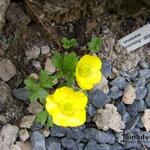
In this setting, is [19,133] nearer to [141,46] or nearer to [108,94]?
[108,94]

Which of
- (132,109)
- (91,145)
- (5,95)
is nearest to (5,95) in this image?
(5,95)

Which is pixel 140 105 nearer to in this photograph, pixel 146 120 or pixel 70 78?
pixel 146 120

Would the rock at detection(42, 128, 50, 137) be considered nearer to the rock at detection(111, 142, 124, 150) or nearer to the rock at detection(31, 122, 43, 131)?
the rock at detection(31, 122, 43, 131)

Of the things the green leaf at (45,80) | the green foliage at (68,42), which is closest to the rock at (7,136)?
the green leaf at (45,80)

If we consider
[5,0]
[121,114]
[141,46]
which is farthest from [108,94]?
[5,0]

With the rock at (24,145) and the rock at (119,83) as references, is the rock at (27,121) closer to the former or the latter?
the rock at (24,145)

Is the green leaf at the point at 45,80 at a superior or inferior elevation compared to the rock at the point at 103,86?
superior

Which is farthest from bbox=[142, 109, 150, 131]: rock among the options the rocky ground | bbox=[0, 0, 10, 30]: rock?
bbox=[0, 0, 10, 30]: rock
